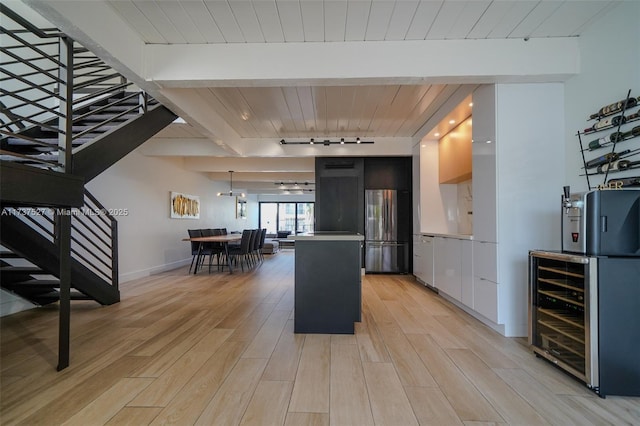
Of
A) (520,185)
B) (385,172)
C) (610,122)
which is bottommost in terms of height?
(520,185)

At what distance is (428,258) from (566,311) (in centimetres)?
244

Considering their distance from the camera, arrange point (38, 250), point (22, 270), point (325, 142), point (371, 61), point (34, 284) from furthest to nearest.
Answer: point (325, 142)
point (34, 284)
point (22, 270)
point (38, 250)
point (371, 61)

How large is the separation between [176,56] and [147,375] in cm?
255

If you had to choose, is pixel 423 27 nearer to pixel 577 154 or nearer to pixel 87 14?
pixel 577 154

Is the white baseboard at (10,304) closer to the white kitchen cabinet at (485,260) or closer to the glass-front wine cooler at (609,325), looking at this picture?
the white kitchen cabinet at (485,260)

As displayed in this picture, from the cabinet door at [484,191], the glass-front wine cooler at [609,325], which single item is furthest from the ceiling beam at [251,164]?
the glass-front wine cooler at [609,325]

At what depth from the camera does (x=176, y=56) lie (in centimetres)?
268

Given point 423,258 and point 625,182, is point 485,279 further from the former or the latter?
point 423,258

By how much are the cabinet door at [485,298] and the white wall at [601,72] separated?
1.11 meters

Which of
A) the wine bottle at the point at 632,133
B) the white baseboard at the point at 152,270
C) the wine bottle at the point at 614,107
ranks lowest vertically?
the white baseboard at the point at 152,270

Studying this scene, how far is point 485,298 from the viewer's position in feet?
9.74

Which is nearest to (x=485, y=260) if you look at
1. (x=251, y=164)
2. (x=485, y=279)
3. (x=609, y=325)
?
(x=485, y=279)

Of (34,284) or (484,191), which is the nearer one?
(484,191)

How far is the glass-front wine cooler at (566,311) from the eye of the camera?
1.81m
